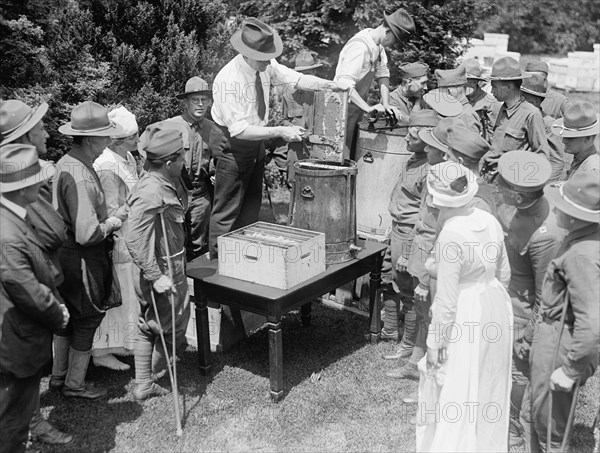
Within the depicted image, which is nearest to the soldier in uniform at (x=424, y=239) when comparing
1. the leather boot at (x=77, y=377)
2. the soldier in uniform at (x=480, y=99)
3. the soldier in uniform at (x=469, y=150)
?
the soldier in uniform at (x=469, y=150)

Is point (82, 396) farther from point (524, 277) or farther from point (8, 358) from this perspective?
point (524, 277)

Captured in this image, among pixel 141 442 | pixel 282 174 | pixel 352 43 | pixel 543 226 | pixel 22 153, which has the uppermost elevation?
pixel 352 43

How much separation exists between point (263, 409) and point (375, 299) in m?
1.69

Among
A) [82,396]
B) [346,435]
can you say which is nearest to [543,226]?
[346,435]

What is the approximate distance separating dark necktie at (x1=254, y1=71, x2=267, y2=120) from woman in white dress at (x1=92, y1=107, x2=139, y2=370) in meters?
1.15

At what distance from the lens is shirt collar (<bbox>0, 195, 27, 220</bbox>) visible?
160 inches

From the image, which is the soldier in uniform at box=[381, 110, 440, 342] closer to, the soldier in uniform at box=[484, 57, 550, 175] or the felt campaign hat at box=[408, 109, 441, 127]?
the felt campaign hat at box=[408, 109, 441, 127]

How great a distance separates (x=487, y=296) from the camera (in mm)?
4164

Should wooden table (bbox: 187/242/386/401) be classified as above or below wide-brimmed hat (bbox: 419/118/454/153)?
below

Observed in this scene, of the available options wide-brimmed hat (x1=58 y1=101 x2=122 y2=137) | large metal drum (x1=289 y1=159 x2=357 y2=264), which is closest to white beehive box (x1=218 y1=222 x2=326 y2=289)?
large metal drum (x1=289 y1=159 x2=357 y2=264)

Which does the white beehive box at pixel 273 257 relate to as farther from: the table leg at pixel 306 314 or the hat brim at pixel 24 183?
the hat brim at pixel 24 183

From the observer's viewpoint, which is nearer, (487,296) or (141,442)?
(487,296)

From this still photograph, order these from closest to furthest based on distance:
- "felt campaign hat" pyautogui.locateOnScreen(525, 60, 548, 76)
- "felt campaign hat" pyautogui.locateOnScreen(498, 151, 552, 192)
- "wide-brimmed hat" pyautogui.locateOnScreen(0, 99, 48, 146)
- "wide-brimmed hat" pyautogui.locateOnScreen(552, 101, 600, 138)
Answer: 1. "felt campaign hat" pyautogui.locateOnScreen(498, 151, 552, 192)
2. "wide-brimmed hat" pyautogui.locateOnScreen(0, 99, 48, 146)
3. "wide-brimmed hat" pyautogui.locateOnScreen(552, 101, 600, 138)
4. "felt campaign hat" pyautogui.locateOnScreen(525, 60, 548, 76)

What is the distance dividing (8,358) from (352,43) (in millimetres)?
4847
